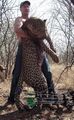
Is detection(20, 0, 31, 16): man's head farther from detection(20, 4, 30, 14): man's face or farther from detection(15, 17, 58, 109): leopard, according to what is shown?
detection(15, 17, 58, 109): leopard

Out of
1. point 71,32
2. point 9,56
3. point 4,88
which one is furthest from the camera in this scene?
point 71,32

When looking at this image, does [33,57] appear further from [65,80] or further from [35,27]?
[65,80]

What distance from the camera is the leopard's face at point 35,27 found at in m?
5.23

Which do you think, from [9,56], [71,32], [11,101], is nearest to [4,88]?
[11,101]

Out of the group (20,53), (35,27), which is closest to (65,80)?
(20,53)

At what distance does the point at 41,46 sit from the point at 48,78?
0.63 m

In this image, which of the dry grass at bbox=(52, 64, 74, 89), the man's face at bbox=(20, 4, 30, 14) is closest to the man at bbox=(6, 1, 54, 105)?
the man's face at bbox=(20, 4, 30, 14)

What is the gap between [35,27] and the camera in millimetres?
5250

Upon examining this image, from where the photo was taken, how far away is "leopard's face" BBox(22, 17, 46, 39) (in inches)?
206

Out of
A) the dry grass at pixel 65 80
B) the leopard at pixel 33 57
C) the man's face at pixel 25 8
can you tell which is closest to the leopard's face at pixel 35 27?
the leopard at pixel 33 57

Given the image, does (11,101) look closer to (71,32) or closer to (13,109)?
(13,109)

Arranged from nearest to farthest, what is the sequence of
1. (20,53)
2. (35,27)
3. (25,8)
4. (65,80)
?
(35,27) < (20,53) < (25,8) < (65,80)

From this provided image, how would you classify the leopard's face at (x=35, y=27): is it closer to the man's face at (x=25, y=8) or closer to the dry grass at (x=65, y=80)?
the man's face at (x=25, y=8)

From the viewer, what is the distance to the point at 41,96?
17.4 feet
